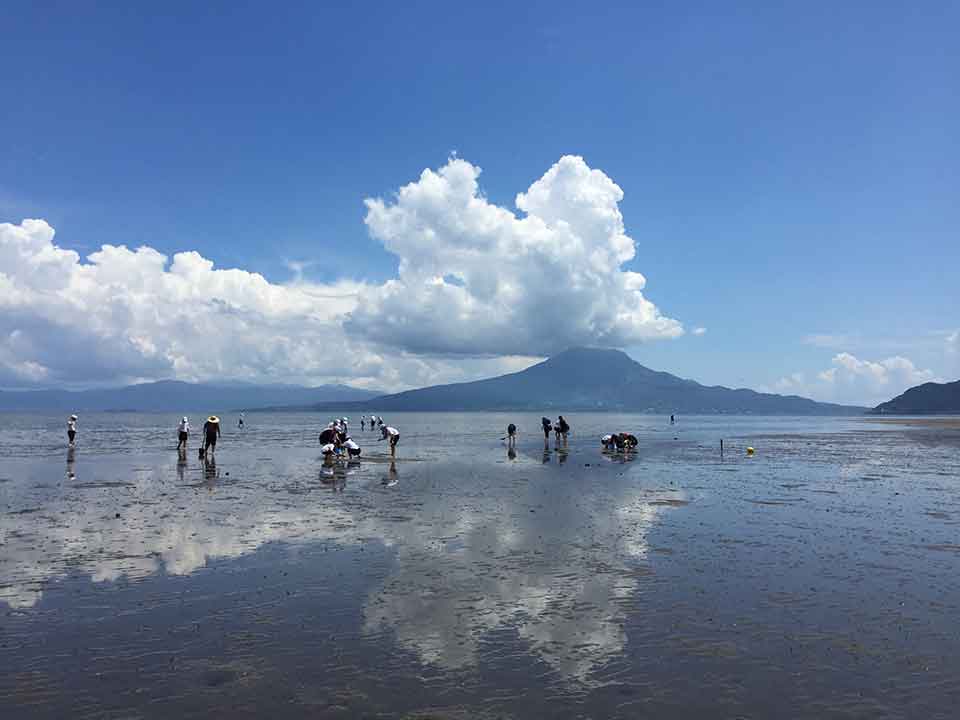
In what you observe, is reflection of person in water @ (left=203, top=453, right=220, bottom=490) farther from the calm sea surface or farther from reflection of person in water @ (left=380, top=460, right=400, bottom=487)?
reflection of person in water @ (left=380, top=460, right=400, bottom=487)

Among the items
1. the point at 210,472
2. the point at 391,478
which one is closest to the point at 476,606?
the point at 391,478

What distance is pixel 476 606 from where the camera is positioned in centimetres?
1304

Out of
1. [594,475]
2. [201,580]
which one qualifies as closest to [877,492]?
[594,475]

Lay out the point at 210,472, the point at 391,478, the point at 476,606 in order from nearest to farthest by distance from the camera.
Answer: the point at 476,606 < the point at 391,478 < the point at 210,472

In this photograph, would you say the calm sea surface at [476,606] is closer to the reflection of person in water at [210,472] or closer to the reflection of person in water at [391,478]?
the reflection of person in water at [210,472]

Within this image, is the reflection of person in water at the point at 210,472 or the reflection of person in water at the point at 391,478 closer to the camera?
the reflection of person in water at the point at 210,472

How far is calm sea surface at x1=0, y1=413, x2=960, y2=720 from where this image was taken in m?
9.05

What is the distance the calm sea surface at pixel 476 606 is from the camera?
9.05 meters

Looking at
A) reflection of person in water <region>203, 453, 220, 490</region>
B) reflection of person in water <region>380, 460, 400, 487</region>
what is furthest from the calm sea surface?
reflection of person in water <region>380, 460, 400, 487</region>

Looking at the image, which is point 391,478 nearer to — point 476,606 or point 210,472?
point 210,472

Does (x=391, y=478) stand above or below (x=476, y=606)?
below

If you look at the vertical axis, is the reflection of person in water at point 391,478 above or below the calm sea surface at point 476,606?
below

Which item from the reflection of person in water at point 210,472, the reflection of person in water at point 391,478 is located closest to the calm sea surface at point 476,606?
the reflection of person in water at point 210,472

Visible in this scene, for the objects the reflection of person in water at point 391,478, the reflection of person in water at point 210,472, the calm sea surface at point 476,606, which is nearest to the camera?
the calm sea surface at point 476,606
